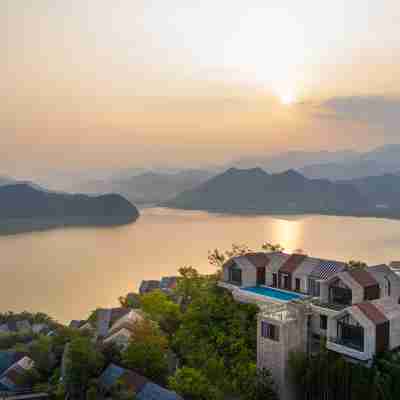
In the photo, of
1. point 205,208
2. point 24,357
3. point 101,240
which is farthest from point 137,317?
point 205,208

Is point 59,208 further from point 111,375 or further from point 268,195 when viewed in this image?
point 111,375

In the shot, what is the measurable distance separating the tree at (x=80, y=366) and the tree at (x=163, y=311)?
7.13 ft

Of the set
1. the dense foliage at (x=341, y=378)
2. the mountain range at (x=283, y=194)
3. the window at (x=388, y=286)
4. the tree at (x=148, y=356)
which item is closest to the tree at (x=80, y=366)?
the tree at (x=148, y=356)

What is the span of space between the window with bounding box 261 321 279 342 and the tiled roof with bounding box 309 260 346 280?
1.40m

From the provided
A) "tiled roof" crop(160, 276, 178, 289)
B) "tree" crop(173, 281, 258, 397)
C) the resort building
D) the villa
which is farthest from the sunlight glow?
"tree" crop(173, 281, 258, 397)

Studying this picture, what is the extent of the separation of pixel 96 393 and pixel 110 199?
145ft

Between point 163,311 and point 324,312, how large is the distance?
3838 millimetres

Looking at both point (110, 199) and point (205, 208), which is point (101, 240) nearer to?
point (110, 199)

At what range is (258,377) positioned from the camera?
19.1 ft

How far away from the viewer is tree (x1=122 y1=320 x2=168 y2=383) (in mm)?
6680

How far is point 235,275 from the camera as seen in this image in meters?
7.92

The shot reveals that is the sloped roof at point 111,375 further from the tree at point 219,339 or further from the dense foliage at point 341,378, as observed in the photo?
the dense foliage at point 341,378

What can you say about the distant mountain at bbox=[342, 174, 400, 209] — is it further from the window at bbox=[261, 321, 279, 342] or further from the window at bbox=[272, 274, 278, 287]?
the window at bbox=[261, 321, 279, 342]

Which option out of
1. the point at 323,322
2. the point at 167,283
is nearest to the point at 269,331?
the point at 323,322
